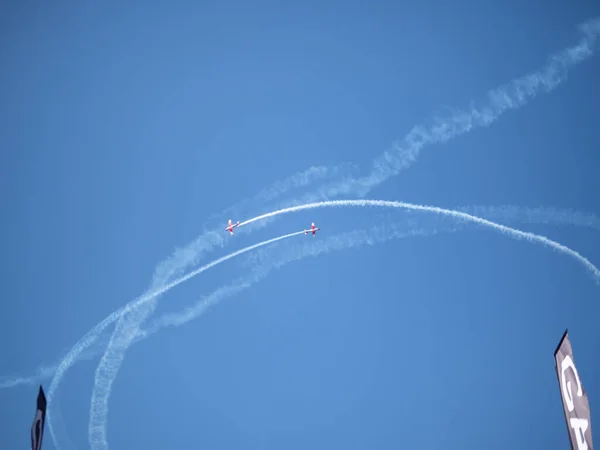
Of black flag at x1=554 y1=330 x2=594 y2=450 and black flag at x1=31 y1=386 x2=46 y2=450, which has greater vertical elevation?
black flag at x1=31 y1=386 x2=46 y2=450

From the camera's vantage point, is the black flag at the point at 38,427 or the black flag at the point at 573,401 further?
the black flag at the point at 38,427

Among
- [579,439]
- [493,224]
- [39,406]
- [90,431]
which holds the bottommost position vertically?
[579,439]

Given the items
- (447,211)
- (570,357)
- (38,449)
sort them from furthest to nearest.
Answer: (447,211), (38,449), (570,357)

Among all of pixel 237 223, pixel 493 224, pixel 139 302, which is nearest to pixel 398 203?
pixel 493 224

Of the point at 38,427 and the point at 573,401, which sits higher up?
the point at 38,427

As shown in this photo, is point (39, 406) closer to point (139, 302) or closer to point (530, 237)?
point (139, 302)

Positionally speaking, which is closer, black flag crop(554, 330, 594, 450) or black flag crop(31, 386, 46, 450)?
black flag crop(554, 330, 594, 450)

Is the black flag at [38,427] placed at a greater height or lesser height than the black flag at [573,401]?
greater

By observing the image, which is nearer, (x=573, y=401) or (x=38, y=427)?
(x=573, y=401)
